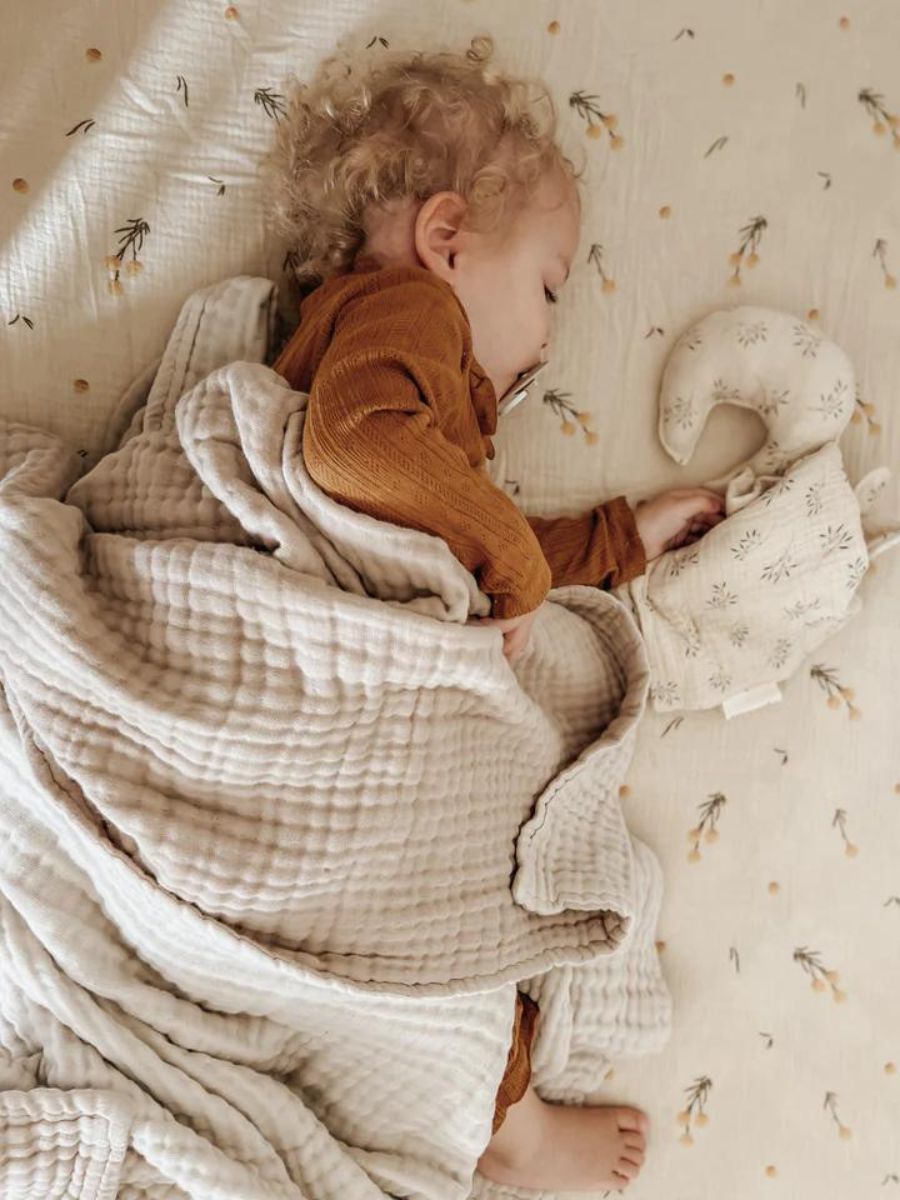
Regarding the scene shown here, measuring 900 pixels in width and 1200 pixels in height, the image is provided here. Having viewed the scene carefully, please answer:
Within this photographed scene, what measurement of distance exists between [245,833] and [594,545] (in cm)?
47

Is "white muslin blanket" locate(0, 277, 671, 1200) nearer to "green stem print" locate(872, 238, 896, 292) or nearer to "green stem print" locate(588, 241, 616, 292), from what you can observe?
Result: "green stem print" locate(588, 241, 616, 292)

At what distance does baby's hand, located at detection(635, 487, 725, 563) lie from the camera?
3.57 feet

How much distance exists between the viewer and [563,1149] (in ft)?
3.47

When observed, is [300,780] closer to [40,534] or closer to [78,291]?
[40,534]

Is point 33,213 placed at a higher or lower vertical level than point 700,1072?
higher

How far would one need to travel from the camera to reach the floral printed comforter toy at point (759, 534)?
3.47ft

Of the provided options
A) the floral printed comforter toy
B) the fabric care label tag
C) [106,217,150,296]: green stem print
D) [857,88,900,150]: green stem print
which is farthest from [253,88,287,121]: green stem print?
the fabric care label tag

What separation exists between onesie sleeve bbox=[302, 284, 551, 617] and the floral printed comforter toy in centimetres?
30

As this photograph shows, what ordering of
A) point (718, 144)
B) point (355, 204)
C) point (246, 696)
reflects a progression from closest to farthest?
1. point (246, 696)
2. point (355, 204)
3. point (718, 144)

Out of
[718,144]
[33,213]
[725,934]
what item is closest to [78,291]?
[33,213]

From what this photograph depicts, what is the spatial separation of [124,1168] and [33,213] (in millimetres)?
856

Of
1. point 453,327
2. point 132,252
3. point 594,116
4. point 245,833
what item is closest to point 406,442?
point 453,327

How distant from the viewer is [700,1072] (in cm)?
112

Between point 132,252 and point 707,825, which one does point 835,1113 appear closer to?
point 707,825
